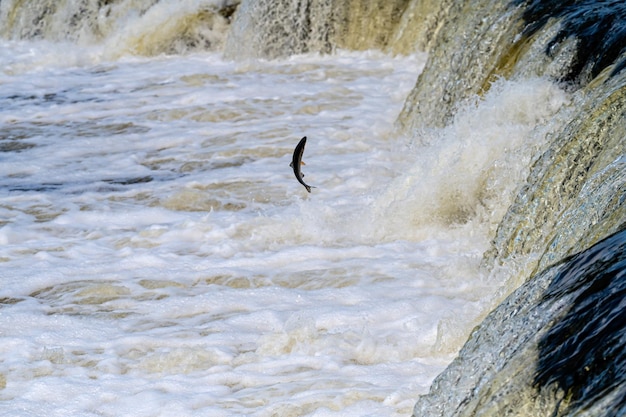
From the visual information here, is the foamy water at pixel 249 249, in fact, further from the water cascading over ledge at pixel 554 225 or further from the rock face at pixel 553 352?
the rock face at pixel 553 352

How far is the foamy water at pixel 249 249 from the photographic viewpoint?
14.5 feet

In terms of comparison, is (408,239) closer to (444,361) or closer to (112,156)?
(444,361)

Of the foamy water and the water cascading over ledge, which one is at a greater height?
the water cascading over ledge

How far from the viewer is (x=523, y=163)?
235 inches

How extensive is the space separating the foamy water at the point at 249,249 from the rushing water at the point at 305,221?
0.02m

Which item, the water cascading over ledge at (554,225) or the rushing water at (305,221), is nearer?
the water cascading over ledge at (554,225)

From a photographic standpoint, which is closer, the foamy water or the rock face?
the rock face

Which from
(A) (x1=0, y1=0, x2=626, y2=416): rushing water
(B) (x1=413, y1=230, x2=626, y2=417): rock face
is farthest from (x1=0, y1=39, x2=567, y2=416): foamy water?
(B) (x1=413, y1=230, x2=626, y2=417): rock face

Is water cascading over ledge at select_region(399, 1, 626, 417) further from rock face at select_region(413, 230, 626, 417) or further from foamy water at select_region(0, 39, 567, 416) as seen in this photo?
foamy water at select_region(0, 39, 567, 416)

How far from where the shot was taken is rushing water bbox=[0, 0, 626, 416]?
4359 millimetres

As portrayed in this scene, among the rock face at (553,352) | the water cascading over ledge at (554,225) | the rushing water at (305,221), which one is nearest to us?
the rock face at (553,352)

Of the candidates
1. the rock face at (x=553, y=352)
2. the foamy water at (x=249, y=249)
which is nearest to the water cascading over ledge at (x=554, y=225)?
the rock face at (x=553, y=352)

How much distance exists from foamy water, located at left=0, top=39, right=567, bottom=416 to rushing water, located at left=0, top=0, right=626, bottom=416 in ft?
0.06

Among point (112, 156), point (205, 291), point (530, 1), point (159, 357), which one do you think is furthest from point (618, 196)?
point (112, 156)
